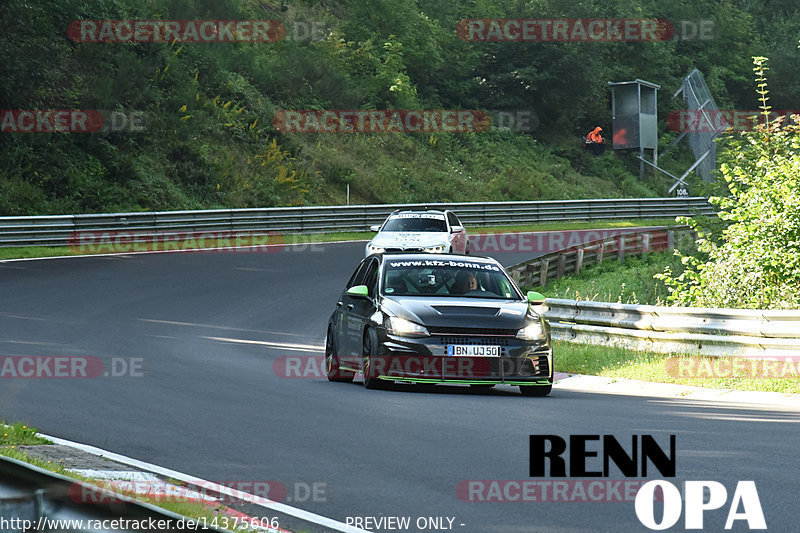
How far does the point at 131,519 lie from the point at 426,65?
196 feet

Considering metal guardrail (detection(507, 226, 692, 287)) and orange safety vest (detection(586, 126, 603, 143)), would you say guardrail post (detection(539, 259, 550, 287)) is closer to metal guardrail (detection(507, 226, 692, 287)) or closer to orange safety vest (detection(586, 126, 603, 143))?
metal guardrail (detection(507, 226, 692, 287))

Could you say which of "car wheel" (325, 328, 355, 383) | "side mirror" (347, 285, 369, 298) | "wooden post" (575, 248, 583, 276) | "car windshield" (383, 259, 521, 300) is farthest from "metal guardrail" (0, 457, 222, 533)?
"wooden post" (575, 248, 583, 276)

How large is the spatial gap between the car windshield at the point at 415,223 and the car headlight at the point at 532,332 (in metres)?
15.6

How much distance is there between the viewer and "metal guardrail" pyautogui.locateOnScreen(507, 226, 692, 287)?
87.8 feet

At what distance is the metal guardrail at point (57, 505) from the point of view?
3.39 metres

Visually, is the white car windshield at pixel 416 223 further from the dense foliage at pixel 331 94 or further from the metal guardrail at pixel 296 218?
the dense foliage at pixel 331 94

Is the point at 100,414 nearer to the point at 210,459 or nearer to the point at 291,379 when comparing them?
the point at 210,459

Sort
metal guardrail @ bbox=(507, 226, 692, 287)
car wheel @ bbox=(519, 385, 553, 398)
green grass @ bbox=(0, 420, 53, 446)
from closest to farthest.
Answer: green grass @ bbox=(0, 420, 53, 446) → car wheel @ bbox=(519, 385, 553, 398) → metal guardrail @ bbox=(507, 226, 692, 287)

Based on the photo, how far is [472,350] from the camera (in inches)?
472

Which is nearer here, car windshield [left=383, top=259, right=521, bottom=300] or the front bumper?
the front bumper

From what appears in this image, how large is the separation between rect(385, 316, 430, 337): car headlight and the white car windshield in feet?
51.3

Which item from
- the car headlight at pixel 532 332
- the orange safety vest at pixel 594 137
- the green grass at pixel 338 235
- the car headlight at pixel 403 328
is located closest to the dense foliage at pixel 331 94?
the orange safety vest at pixel 594 137

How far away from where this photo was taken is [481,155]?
56.1 meters

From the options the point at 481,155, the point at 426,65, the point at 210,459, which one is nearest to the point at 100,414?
the point at 210,459
